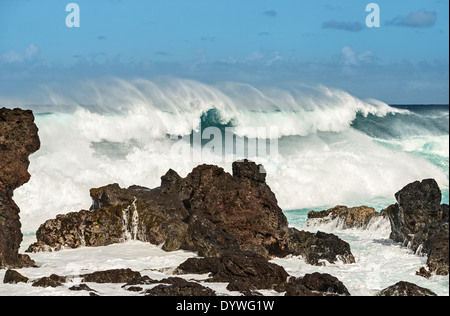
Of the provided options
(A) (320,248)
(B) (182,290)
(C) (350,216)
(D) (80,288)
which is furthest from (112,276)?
(C) (350,216)

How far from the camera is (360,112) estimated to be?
44.8m

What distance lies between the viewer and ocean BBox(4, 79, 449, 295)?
44.4 ft

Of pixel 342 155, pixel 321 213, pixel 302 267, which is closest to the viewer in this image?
pixel 302 267

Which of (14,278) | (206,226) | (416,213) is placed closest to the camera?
(14,278)

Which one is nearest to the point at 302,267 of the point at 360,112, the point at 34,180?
the point at 34,180

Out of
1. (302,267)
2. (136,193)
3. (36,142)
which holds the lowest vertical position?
(302,267)

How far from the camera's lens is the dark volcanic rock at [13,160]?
12.5 metres

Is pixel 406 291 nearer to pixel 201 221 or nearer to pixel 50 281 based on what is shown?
pixel 201 221

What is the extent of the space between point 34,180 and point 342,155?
594 inches

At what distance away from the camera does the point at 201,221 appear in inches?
549

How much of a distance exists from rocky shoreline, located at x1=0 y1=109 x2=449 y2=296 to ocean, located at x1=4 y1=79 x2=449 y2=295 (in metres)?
0.44

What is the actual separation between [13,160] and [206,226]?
3.85 m

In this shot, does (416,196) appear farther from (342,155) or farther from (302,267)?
(342,155)

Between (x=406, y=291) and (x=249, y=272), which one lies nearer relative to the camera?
(x=406, y=291)
